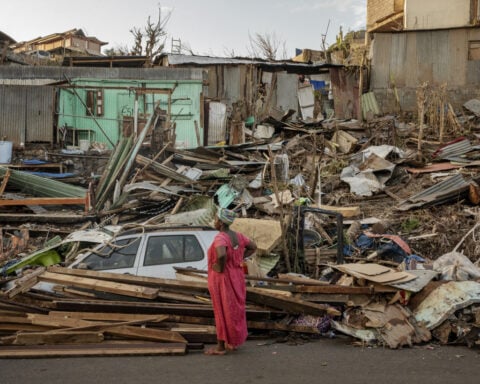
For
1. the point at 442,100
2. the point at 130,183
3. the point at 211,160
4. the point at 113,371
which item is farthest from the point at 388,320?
the point at 442,100

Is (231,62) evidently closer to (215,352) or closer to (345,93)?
(345,93)

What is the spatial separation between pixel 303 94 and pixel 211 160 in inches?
334

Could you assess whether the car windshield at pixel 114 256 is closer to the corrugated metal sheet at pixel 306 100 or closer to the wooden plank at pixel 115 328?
the wooden plank at pixel 115 328

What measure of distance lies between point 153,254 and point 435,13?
72.6 feet

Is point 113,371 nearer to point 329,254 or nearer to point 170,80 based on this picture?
point 329,254

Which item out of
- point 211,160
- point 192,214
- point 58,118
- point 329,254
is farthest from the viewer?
point 58,118

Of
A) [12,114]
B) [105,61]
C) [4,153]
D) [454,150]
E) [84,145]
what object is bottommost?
[4,153]

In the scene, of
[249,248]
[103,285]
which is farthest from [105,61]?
[249,248]

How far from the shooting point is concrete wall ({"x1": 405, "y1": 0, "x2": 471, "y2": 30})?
24.4 m

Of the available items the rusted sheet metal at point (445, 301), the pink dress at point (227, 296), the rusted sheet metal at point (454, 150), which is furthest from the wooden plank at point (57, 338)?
the rusted sheet metal at point (454, 150)

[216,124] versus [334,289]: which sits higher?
[216,124]

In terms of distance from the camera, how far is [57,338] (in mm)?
5910

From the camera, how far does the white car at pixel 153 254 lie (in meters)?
7.48

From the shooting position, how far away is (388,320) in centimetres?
614
